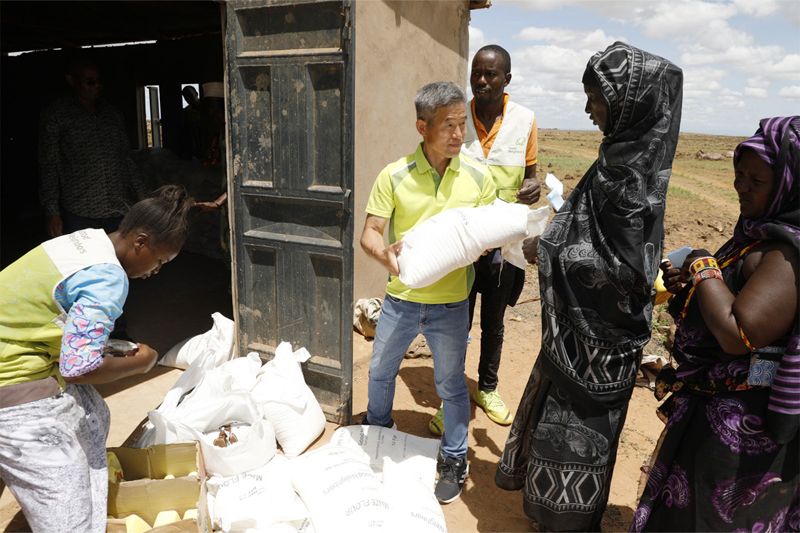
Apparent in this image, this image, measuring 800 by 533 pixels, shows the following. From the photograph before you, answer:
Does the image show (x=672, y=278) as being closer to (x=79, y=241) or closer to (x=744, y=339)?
(x=744, y=339)

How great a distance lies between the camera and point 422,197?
2.50 m

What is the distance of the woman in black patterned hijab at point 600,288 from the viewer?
6.15ft

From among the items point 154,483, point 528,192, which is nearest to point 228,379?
point 154,483

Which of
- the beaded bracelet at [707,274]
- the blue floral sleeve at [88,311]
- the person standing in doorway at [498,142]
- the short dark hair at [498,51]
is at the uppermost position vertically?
the short dark hair at [498,51]

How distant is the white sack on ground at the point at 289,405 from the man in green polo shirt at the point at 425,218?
0.63 metres

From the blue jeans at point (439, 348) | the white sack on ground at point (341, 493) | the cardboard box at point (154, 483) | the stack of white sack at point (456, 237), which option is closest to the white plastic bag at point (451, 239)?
A: the stack of white sack at point (456, 237)

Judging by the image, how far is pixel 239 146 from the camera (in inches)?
133

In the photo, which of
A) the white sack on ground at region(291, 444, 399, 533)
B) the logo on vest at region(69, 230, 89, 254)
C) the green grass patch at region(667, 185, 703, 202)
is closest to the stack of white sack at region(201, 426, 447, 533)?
the white sack on ground at region(291, 444, 399, 533)

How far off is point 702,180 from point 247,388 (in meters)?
18.9

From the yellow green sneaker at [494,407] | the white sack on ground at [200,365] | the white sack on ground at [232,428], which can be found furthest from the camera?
the yellow green sneaker at [494,407]

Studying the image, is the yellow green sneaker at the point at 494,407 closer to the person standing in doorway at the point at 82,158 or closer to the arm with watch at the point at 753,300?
the arm with watch at the point at 753,300

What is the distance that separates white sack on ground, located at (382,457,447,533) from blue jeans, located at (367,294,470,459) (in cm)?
29

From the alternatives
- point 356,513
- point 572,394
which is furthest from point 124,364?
point 572,394

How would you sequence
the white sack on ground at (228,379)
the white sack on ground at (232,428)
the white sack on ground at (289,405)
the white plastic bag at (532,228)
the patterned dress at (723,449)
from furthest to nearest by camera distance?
the white sack on ground at (289,405) < the white sack on ground at (228,379) < the white sack on ground at (232,428) < the white plastic bag at (532,228) < the patterned dress at (723,449)
